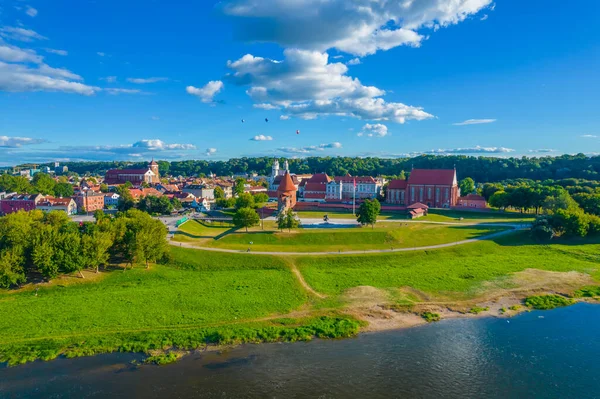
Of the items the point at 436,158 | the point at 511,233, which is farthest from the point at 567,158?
the point at 511,233

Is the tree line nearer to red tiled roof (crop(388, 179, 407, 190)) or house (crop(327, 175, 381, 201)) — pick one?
house (crop(327, 175, 381, 201))

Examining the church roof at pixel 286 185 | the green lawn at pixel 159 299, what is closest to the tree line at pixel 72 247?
the green lawn at pixel 159 299

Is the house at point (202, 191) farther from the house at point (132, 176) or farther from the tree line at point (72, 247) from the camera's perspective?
A: the tree line at point (72, 247)

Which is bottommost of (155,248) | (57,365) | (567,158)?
(57,365)

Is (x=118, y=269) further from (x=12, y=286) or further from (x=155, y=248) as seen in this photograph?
(x=12, y=286)

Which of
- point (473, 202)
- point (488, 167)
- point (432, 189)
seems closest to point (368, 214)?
point (432, 189)

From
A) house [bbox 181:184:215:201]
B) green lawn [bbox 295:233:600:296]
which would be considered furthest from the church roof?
green lawn [bbox 295:233:600:296]
